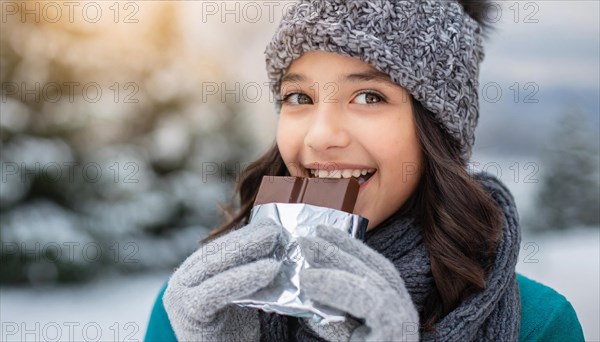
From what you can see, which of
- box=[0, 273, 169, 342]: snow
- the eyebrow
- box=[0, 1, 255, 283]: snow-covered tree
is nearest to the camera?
the eyebrow

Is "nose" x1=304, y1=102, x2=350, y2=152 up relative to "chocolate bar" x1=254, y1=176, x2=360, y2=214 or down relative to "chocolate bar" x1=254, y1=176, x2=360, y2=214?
up

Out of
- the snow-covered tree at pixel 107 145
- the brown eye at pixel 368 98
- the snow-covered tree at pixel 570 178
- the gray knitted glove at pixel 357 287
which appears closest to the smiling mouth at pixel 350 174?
the brown eye at pixel 368 98

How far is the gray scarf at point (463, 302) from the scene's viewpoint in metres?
1.74

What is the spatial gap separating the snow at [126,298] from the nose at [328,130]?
208 cm

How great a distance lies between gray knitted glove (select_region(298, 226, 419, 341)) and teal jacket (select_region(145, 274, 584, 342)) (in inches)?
22.3

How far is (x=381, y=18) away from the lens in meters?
A: 1.74

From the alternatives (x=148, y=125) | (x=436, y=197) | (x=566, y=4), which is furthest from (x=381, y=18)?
(x=148, y=125)

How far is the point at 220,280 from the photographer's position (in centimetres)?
147

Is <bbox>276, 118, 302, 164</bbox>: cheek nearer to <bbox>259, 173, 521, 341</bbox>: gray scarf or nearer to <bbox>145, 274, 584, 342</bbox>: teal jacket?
<bbox>259, 173, 521, 341</bbox>: gray scarf

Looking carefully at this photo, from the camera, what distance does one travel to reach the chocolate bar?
1646mm

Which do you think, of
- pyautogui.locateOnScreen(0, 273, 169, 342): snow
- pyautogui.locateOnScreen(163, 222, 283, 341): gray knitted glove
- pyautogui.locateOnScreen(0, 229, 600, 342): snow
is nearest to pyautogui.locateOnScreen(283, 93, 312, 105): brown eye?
pyautogui.locateOnScreen(163, 222, 283, 341): gray knitted glove

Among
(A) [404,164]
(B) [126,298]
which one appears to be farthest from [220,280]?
(B) [126,298]

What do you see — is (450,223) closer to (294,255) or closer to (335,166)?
(335,166)

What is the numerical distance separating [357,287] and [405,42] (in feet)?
2.45
